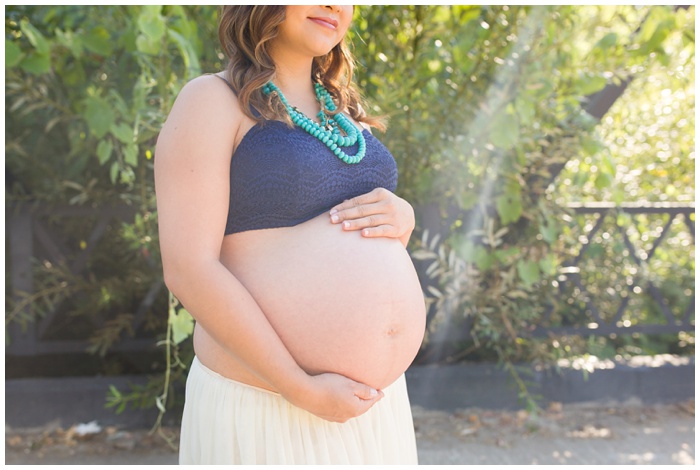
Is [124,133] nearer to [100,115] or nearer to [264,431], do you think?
[100,115]

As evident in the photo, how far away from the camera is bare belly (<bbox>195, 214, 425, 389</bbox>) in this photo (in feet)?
4.64

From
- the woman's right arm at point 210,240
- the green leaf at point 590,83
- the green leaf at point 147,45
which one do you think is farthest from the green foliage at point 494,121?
the woman's right arm at point 210,240

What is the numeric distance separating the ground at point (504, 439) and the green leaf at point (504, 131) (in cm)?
134

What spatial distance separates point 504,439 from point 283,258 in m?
2.53

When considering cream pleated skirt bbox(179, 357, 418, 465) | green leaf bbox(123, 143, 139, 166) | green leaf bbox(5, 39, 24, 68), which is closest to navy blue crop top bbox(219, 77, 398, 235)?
cream pleated skirt bbox(179, 357, 418, 465)

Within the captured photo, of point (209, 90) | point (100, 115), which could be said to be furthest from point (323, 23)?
point (100, 115)

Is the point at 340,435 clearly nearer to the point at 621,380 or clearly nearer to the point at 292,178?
the point at 292,178

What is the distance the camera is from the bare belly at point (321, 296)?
1.41 metres

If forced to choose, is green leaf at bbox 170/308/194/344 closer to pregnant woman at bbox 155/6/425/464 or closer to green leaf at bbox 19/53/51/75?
pregnant woman at bbox 155/6/425/464

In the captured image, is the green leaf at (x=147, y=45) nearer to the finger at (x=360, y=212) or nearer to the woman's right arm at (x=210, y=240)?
the woman's right arm at (x=210, y=240)

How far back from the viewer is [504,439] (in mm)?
3566

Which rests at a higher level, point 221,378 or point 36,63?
point 36,63

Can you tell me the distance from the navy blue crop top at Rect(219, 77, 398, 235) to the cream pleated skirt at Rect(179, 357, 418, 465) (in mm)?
351

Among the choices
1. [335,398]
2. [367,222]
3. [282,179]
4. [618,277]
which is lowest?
[618,277]
